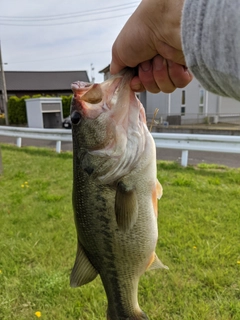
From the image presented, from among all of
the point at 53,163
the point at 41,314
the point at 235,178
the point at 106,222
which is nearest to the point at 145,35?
the point at 106,222

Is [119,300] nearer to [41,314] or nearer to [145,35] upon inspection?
[41,314]

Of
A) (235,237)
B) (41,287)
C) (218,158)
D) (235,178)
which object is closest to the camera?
(41,287)

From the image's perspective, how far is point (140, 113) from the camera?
1624 millimetres

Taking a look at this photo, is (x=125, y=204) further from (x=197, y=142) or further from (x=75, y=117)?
(x=197, y=142)

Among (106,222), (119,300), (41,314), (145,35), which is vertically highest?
(145,35)

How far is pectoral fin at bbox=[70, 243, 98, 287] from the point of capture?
5.74ft

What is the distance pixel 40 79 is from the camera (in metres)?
40.5

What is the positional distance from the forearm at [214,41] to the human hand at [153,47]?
265 millimetres

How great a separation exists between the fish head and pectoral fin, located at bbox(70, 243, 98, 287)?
1.64ft

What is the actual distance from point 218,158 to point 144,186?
7624 millimetres

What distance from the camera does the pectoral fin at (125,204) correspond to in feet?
5.14

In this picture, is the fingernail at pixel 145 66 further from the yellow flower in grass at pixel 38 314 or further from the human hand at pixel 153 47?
the yellow flower in grass at pixel 38 314

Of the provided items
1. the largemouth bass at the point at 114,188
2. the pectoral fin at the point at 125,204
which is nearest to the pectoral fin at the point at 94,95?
the largemouth bass at the point at 114,188

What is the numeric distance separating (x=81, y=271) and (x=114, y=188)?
0.54 metres
